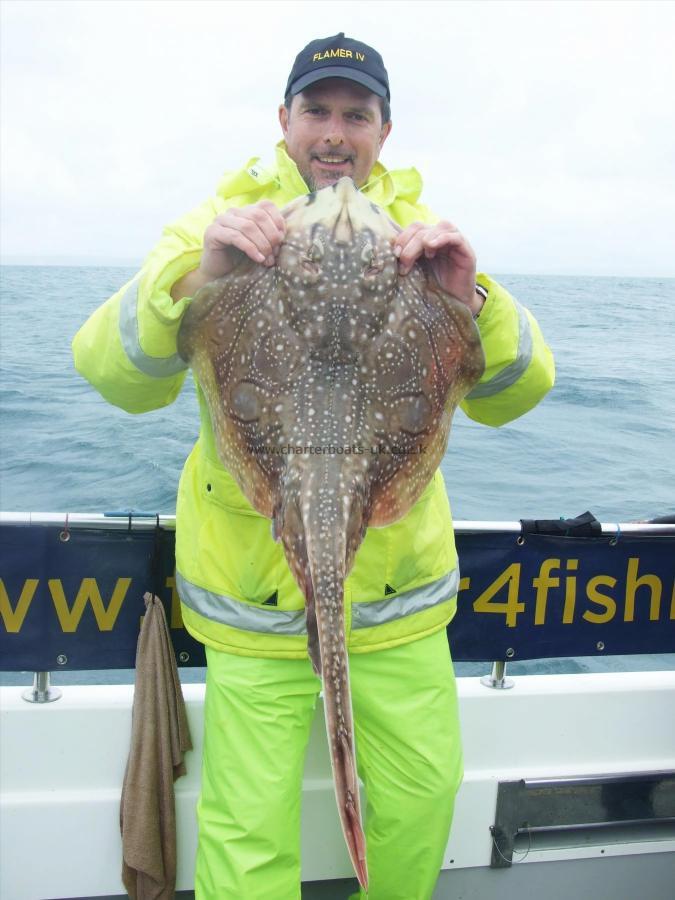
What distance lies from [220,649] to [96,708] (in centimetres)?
85

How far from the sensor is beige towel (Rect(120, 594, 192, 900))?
2.84 meters

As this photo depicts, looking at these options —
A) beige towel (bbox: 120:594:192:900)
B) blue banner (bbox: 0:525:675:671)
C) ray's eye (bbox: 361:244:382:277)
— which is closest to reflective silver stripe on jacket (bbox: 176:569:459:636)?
beige towel (bbox: 120:594:192:900)

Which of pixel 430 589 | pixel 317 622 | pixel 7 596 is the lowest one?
pixel 7 596

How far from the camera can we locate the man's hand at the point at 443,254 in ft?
6.21

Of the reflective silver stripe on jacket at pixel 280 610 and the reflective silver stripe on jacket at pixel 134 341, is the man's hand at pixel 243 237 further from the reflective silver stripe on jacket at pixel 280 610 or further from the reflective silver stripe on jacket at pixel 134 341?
the reflective silver stripe on jacket at pixel 280 610

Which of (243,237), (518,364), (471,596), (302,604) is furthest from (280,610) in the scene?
(471,596)

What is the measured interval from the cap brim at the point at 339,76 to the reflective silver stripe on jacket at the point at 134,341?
88 centimetres

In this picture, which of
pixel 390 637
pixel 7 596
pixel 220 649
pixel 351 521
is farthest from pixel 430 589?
pixel 7 596

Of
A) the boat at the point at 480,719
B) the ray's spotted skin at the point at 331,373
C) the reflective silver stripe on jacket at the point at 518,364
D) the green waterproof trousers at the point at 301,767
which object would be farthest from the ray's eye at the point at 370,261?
the boat at the point at 480,719

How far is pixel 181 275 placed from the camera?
2117mm

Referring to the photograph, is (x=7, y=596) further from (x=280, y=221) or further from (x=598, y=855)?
(x=598, y=855)

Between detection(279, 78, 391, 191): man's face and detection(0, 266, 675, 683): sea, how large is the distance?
3.70 metres

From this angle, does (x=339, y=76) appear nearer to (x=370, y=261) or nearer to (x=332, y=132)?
(x=332, y=132)

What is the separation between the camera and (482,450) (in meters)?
10.6
